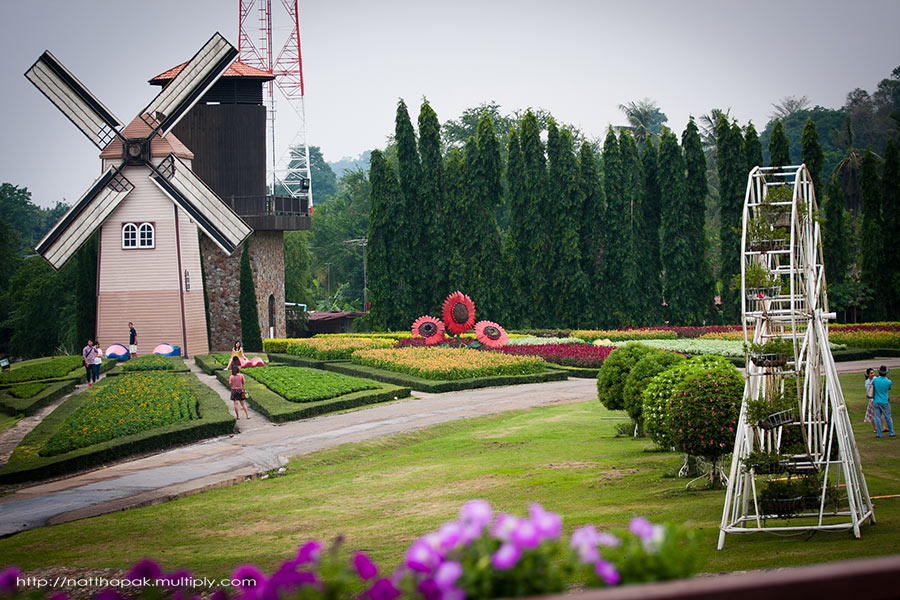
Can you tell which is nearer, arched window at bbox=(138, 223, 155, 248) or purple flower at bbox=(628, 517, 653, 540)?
purple flower at bbox=(628, 517, 653, 540)

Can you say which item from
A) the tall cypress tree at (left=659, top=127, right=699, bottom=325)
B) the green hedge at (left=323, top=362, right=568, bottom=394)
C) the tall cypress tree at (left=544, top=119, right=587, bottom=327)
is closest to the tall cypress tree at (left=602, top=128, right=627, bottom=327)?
the tall cypress tree at (left=544, top=119, right=587, bottom=327)

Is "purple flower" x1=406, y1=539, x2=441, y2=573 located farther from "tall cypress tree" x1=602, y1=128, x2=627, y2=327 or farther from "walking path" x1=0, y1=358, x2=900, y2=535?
"tall cypress tree" x1=602, y1=128, x2=627, y2=327

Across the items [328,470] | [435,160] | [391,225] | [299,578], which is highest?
[435,160]

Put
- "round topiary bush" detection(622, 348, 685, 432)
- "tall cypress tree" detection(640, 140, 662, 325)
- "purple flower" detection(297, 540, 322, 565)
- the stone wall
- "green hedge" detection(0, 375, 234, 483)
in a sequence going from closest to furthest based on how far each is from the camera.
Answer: "purple flower" detection(297, 540, 322, 565)
"green hedge" detection(0, 375, 234, 483)
"round topiary bush" detection(622, 348, 685, 432)
the stone wall
"tall cypress tree" detection(640, 140, 662, 325)

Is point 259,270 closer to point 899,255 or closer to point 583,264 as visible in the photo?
point 583,264

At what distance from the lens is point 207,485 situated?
11945 mm

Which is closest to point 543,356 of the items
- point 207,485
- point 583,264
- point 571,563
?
point 583,264

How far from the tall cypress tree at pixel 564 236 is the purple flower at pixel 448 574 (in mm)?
36302

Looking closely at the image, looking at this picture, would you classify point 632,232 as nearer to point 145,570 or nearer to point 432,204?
point 432,204

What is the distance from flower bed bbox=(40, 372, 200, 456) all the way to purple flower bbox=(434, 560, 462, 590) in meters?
13.3

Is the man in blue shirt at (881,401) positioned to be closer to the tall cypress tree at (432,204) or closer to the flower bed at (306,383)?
the flower bed at (306,383)

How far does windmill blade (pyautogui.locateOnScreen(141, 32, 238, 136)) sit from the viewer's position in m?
31.4

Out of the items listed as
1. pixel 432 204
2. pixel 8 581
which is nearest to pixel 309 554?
pixel 8 581

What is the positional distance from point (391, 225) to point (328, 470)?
27.8 meters
